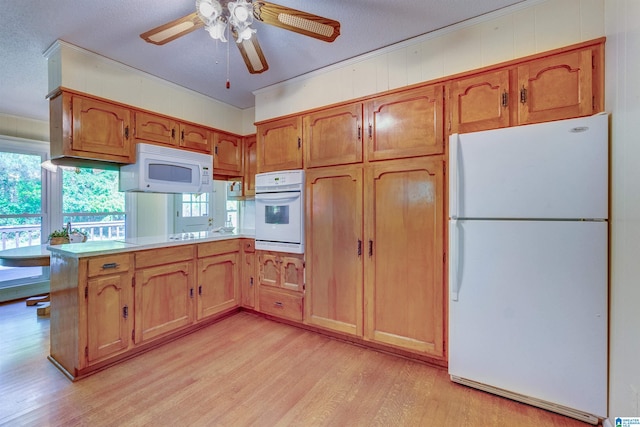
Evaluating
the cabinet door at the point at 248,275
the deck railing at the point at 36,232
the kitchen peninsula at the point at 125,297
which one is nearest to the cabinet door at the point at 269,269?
the cabinet door at the point at 248,275

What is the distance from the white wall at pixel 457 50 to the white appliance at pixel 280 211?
2.40ft

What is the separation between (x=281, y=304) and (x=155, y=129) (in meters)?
2.16

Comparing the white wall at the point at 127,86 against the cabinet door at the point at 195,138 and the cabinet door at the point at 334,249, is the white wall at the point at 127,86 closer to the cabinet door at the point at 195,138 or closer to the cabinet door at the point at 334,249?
the cabinet door at the point at 195,138

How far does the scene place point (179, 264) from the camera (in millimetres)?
2592

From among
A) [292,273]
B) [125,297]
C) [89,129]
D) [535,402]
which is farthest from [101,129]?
[535,402]

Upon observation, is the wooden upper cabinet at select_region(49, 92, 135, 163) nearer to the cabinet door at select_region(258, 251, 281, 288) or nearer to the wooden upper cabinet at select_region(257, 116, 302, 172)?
the wooden upper cabinet at select_region(257, 116, 302, 172)

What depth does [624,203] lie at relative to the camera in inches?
54.2

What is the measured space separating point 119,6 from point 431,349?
10.5 ft

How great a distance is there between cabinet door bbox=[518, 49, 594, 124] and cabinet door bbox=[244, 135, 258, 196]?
110 inches

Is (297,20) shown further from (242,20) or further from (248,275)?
(248,275)

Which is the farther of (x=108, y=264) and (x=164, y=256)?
(x=164, y=256)

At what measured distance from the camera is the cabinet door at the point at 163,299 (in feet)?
7.60

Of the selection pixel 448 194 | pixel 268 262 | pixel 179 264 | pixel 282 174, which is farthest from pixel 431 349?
pixel 179 264

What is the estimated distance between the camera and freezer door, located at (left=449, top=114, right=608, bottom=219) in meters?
1.53
